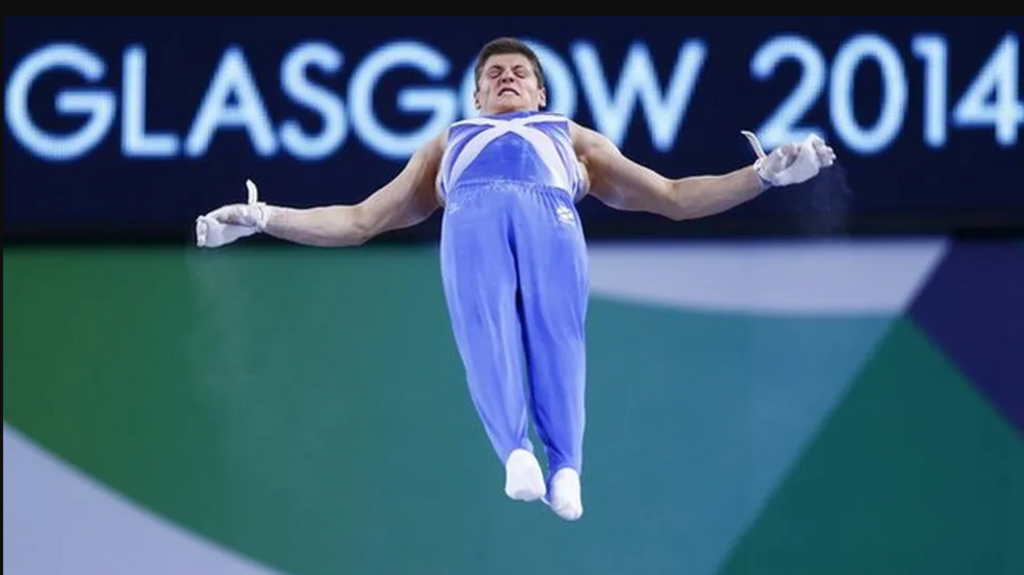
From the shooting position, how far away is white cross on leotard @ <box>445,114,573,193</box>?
5668 millimetres

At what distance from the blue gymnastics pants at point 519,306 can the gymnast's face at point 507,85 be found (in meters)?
0.23

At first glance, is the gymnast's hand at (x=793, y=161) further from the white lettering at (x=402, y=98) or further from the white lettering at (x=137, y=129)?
the white lettering at (x=137, y=129)

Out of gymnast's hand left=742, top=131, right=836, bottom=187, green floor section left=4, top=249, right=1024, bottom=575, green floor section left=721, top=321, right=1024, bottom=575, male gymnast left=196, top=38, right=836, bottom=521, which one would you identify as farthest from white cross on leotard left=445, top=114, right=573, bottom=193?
green floor section left=721, top=321, right=1024, bottom=575

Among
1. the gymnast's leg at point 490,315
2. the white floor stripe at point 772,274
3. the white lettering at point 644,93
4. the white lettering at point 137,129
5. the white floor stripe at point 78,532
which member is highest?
the gymnast's leg at point 490,315

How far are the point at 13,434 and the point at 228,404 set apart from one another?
0.70m

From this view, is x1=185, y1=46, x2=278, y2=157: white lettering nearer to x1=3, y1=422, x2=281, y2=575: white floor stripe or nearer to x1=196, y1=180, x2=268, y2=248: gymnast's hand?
x1=3, y1=422, x2=281, y2=575: white floor stripe

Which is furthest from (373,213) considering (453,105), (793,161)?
(453,105)

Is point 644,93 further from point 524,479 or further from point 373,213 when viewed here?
point 524,479

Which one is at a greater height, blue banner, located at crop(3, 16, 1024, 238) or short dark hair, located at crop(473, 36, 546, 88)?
short dark hair, located at crop(473, 36, 546, 88)

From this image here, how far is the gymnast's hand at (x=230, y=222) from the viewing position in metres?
5.63

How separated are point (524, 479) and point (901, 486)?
92.1 inches

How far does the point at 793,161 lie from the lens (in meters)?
5.61

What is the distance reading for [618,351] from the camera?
7.52 m

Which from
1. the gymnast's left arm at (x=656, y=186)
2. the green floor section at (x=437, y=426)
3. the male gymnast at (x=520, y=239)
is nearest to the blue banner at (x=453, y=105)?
the green floor section at (x=437, y=426)
